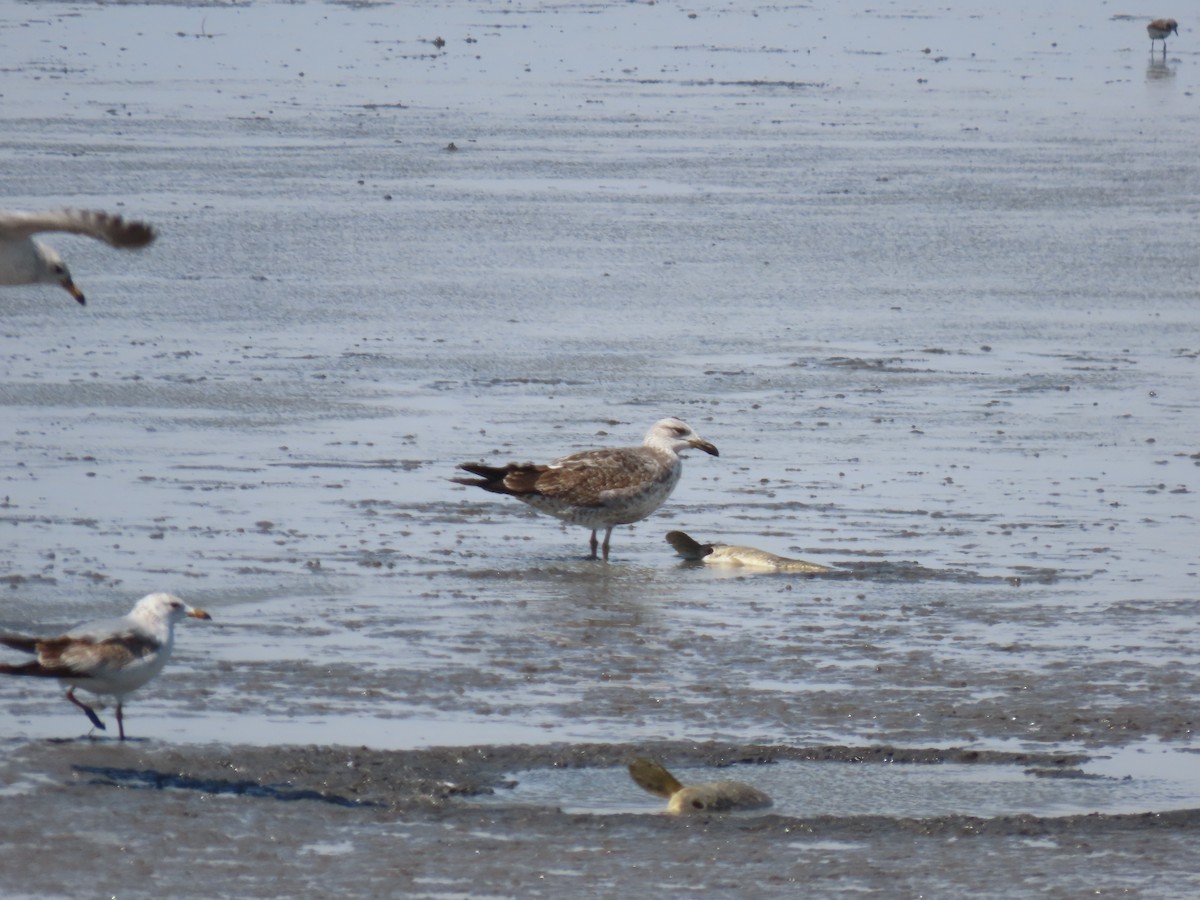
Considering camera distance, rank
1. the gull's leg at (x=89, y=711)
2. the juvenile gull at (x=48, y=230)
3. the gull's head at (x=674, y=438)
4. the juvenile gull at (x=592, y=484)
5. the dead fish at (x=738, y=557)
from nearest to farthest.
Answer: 1. the gull's leg at (x=89, y=711)
2. the juvenile gull at (x=48, y=230)
3. the dead fish at (x=738, y=557)
4. the juvenile gull at (x=592, y=484)
5. the gull's head at (x=674, y=438)

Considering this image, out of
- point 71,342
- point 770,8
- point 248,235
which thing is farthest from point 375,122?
point 770,8

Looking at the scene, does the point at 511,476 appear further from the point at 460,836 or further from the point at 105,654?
the point at 460,836

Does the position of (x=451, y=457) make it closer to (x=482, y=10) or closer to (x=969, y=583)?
(x=969, y=583)

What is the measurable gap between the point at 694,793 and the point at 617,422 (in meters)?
5.99

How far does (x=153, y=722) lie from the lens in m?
7.32

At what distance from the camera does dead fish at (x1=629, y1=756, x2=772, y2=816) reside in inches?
255

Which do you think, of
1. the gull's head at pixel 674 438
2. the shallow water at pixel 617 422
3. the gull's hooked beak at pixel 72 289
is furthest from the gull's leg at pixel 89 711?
the gull's head at pixel 674 438

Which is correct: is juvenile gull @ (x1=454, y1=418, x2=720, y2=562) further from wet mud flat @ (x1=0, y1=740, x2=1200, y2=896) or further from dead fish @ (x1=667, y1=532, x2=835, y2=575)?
wet mud flat @ (x1=0, y1=740, x2=1200, y2=896)

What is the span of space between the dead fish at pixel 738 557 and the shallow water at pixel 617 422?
95 mm

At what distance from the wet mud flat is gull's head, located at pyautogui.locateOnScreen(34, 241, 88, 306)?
3.28 metres

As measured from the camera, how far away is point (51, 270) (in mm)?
9812

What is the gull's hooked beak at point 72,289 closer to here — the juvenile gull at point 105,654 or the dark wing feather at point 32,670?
the juvenile gull at point 105,654

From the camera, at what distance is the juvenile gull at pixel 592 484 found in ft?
33.7

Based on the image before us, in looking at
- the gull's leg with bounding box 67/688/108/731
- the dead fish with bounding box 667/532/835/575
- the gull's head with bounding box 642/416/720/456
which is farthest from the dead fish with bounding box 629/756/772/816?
the gull's head with bounding box 642/416/720/456
